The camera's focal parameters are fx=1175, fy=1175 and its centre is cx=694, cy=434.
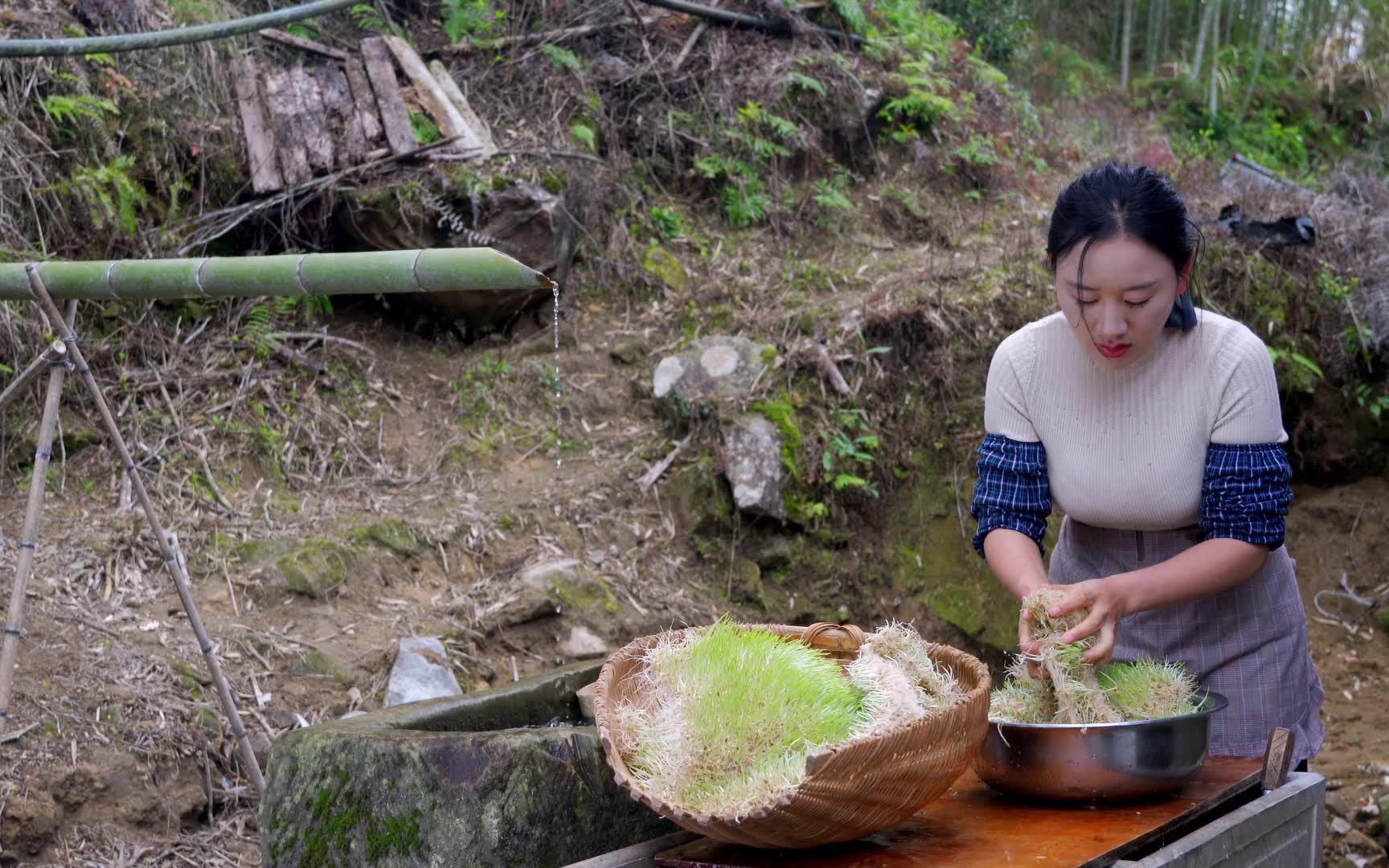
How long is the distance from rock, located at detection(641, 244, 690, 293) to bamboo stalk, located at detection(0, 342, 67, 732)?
4.50 meters

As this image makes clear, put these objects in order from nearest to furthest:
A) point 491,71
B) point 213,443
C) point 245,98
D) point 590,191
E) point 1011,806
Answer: point 1011,806 < point 213,443 < point 245,98 < point 590,191 < point 491,71

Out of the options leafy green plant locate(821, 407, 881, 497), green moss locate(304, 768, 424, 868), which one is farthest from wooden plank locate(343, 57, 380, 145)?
green moss locate(304, 768, 424, 868)

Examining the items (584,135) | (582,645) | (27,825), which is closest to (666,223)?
(584,135)

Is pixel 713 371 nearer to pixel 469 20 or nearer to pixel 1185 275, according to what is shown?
pixel 469 20

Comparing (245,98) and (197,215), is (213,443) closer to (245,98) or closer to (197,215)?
(197,215)

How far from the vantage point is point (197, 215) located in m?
6.46

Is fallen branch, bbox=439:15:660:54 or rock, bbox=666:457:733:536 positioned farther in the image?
fallen branch, bbox=439:15:660:54

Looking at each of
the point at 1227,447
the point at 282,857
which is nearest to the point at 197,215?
the point at 282,857

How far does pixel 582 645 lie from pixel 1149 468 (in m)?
3.22

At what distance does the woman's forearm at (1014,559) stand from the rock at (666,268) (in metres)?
4.96

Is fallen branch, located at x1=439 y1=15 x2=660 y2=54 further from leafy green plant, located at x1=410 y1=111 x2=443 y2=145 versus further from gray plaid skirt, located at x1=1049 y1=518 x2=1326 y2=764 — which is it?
gray plaid skirt, located at x1=1049 y1=518 x2=1326 y2=764

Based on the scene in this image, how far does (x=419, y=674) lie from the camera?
473 centimetres

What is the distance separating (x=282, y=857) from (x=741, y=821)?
1597mm

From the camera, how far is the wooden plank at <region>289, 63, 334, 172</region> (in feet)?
22.0
